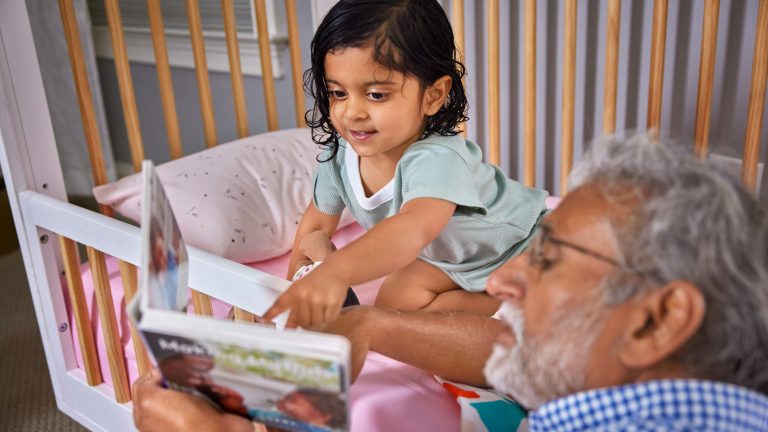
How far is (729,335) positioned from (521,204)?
59 centimetres

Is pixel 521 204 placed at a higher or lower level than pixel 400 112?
lower

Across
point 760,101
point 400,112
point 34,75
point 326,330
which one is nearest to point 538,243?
point 326,330

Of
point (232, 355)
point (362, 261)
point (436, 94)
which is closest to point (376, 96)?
point (436, 94)

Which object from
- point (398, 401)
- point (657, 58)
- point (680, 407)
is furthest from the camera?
point (657, 58)

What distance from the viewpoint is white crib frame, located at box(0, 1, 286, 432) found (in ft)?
3.86

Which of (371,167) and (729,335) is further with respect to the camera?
(371,167)

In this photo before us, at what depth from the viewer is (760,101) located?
1.30m

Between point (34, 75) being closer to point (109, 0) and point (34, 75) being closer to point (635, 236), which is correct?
point (109, 0)

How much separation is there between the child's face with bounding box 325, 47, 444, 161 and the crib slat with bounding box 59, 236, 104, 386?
23.6 inches

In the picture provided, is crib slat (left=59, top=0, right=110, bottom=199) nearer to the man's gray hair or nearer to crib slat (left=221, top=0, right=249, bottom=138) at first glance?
crib slat (left=221, top=0, right=249, bottom=138)

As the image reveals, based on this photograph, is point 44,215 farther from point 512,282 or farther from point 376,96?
point 512,282

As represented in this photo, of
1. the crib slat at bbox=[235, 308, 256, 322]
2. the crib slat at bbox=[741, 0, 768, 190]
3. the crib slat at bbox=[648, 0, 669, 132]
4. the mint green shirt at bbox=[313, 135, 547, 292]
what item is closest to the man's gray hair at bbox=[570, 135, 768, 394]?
the mint green shirt at bbox=[313, 135, 547, 292]

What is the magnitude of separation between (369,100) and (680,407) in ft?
1.83

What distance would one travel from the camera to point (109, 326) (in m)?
1.27
